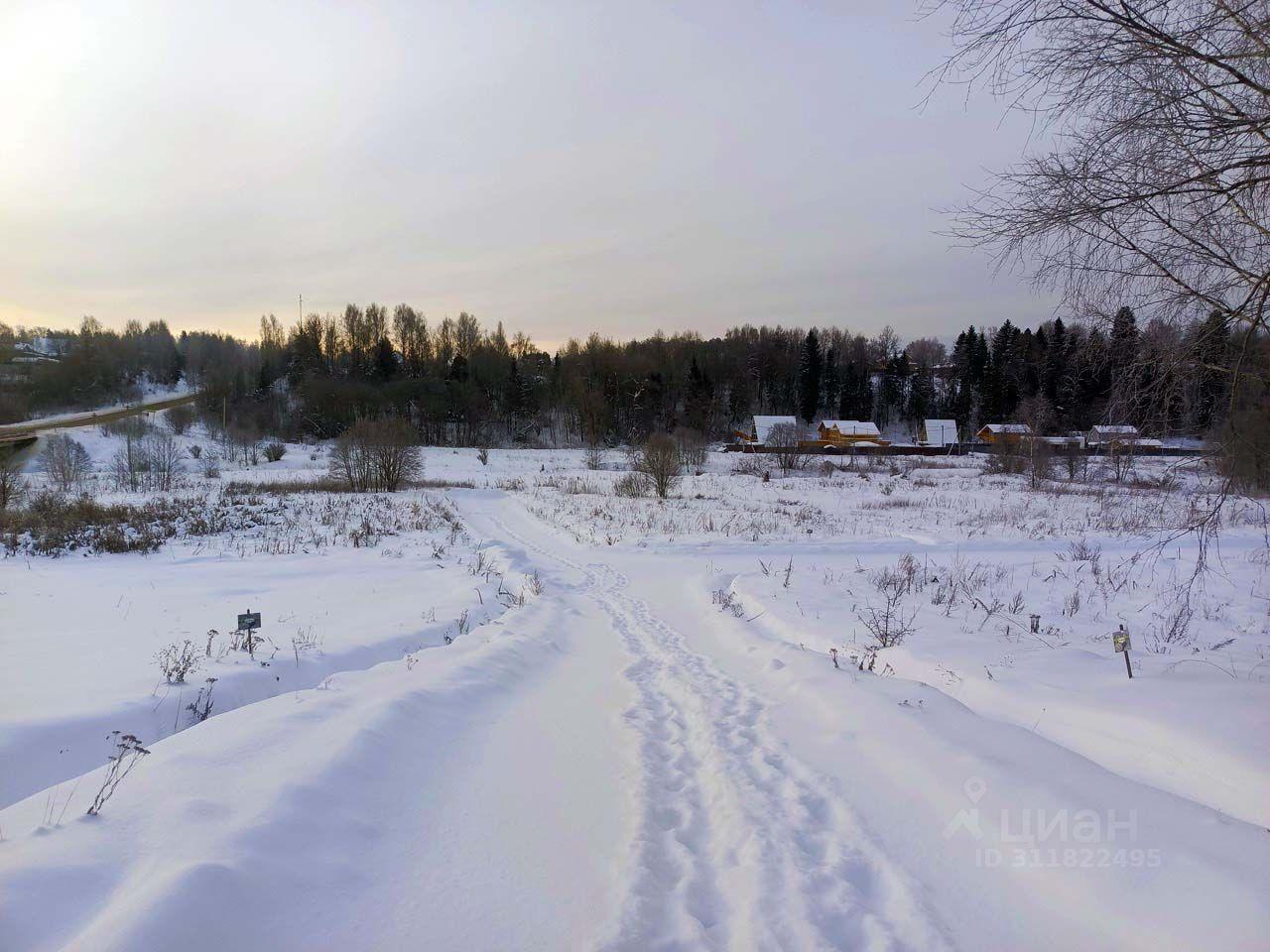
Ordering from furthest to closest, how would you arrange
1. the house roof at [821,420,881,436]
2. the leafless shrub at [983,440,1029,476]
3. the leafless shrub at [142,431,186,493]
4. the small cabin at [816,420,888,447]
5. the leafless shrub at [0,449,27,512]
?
the house roof at [821,420,881,436] < the small cabin at [816,420,888,447] < the leafless shrub at [983,440,1029,476] < the leafless shrub at [142,431,186,493] < the leafless shrub at [0,449,27,512]

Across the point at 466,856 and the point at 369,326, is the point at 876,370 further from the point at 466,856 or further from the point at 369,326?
the point at 466,856

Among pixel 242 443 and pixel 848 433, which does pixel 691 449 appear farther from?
pixel 242 443

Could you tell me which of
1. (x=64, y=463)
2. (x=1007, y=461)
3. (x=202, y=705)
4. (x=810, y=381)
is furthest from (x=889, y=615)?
(x=810, y=381)

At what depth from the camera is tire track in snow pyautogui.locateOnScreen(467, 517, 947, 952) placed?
2.49 m

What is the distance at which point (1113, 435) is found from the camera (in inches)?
208

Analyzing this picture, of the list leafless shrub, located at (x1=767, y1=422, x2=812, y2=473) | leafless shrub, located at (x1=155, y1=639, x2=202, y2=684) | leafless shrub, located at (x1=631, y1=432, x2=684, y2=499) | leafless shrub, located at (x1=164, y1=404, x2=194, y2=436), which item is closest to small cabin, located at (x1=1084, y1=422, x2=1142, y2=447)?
leafless shrub, located at (x1=155, y1=639, x2=202, y2=684)

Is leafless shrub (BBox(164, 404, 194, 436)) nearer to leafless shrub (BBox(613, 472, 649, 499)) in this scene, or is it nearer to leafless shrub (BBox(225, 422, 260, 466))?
leafless shrub (BBox(225, 422, 260, 466))

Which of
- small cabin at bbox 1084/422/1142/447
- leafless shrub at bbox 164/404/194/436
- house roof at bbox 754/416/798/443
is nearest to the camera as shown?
small cabin at bbox 1084/422/1142/447

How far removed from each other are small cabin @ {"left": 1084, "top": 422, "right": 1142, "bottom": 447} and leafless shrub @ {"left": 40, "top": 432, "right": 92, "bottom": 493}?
35094mm

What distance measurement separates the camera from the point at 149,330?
102m

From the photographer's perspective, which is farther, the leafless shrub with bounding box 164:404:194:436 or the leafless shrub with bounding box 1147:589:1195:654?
the leafless shrub with bounding box 164:404:194:436

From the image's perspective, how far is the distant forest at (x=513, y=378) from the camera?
66.1m

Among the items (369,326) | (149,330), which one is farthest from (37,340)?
(369,326)

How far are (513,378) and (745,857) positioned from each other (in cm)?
7051
